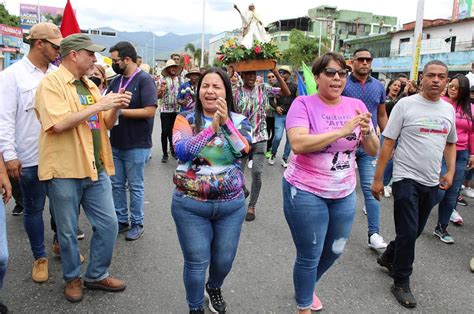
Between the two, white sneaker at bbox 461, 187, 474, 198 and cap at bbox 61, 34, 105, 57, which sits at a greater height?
cap at bbox 61, 34, 105, 57

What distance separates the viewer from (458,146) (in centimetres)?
491

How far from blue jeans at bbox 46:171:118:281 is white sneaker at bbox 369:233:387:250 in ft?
8.77

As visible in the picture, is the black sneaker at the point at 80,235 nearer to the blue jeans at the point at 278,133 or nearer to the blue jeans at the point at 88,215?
the blue jeans at the point at 88,215

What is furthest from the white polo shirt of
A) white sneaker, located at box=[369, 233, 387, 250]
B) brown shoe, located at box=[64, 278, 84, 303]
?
white sneaker, located at box=[369, 233, 387, 250]

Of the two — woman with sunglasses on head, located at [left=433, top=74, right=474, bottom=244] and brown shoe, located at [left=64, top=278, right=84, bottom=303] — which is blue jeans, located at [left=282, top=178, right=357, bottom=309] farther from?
woman with sunglasses on head, located at [left=433, top=74, right=474, bottom=244]

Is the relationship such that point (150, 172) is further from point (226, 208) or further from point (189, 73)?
point (226, 208)

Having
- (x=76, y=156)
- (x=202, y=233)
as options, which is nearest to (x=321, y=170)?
(x=202, y=233)

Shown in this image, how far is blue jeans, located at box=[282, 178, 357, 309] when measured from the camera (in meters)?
2.89

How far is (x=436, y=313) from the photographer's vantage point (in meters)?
3.31

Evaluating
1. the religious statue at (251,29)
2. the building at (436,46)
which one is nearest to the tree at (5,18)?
the building at (436,46)

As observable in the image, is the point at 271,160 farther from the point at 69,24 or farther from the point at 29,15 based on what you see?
the point at 29,15

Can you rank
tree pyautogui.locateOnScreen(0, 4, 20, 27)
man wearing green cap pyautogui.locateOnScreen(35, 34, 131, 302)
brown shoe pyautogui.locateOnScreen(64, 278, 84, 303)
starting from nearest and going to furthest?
man wearing green cap pyautogui.locateOnScreen(35, 34, 131, 302), brown shoe pyautogui.locateOnScreen(64, 278, 84, 303), tree pyautogui.locateOnScreen(0, 4, 20, 27)

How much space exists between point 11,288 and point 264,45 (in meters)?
3.80

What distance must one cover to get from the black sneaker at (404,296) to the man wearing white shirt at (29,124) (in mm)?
2995
